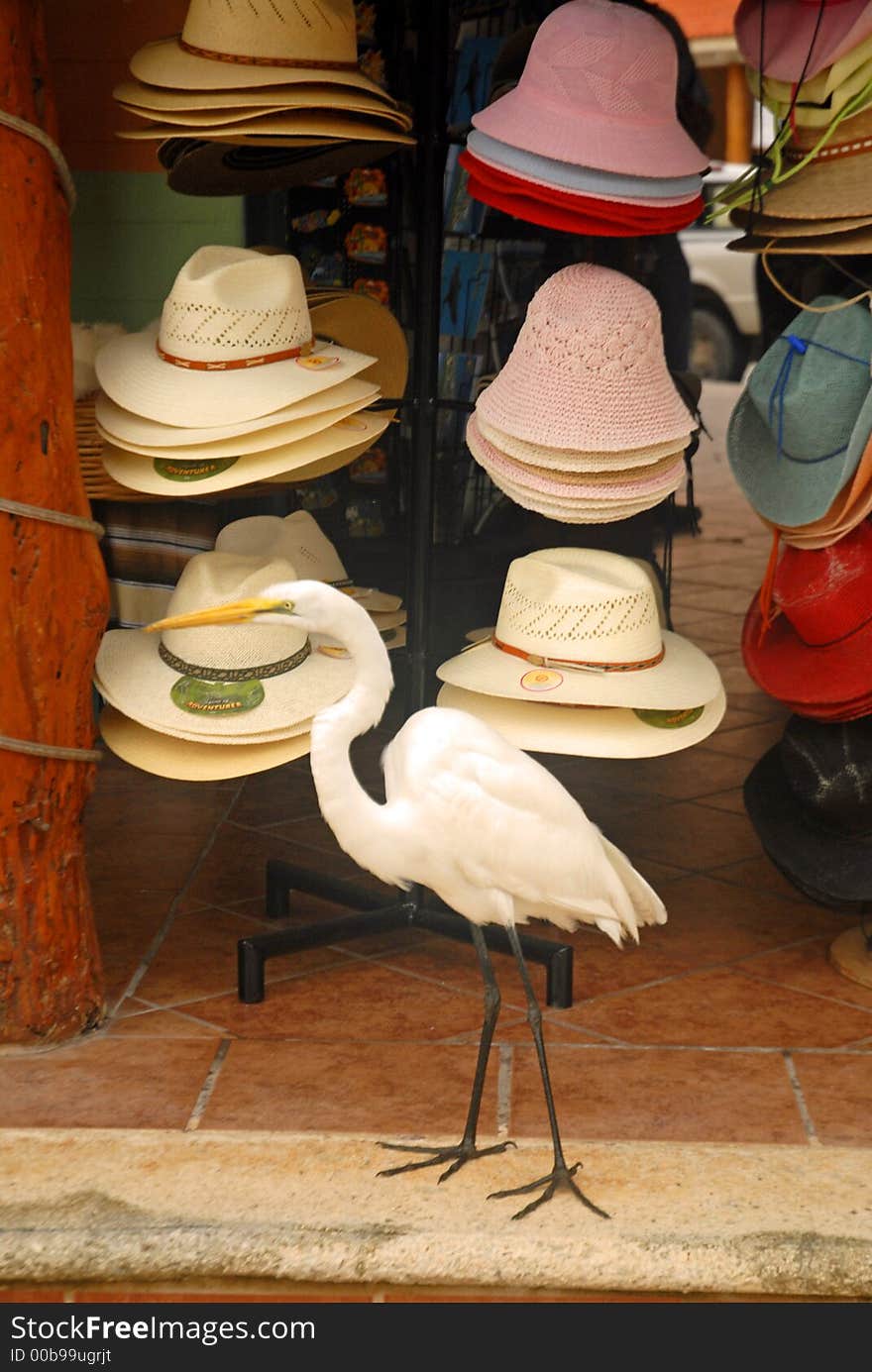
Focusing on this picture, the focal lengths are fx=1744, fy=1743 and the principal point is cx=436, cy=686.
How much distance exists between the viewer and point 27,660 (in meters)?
3.19

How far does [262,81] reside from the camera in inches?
131

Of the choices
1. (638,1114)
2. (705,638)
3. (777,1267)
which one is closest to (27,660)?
(638,1114)

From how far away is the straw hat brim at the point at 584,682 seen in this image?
11.1ft

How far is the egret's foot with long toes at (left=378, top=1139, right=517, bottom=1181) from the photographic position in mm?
2895

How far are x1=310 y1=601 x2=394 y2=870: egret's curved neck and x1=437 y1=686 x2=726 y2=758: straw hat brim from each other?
1.88ft

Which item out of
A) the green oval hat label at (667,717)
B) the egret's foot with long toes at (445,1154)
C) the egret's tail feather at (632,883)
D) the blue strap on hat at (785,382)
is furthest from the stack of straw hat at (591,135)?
the egret's foot with long toes at (445,1154)

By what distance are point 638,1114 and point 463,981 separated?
664 mm

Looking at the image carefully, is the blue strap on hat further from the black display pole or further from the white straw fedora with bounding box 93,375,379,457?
the white straw fedora with bounding box 93,375,379,457

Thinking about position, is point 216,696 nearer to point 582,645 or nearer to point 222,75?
point 582,645

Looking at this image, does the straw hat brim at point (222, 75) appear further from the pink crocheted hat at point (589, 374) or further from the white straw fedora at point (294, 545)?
the white straw fedora at point (294, 545)

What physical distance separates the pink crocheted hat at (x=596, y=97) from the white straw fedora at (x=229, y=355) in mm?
531

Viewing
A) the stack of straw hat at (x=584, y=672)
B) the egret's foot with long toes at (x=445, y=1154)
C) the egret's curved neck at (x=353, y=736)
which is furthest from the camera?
the stack of straw hat at (x=584, y=672)

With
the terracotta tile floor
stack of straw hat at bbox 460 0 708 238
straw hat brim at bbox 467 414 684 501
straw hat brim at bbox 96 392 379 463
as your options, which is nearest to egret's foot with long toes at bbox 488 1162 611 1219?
the terracotta tile floor

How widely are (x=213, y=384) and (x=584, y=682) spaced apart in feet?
3.03
